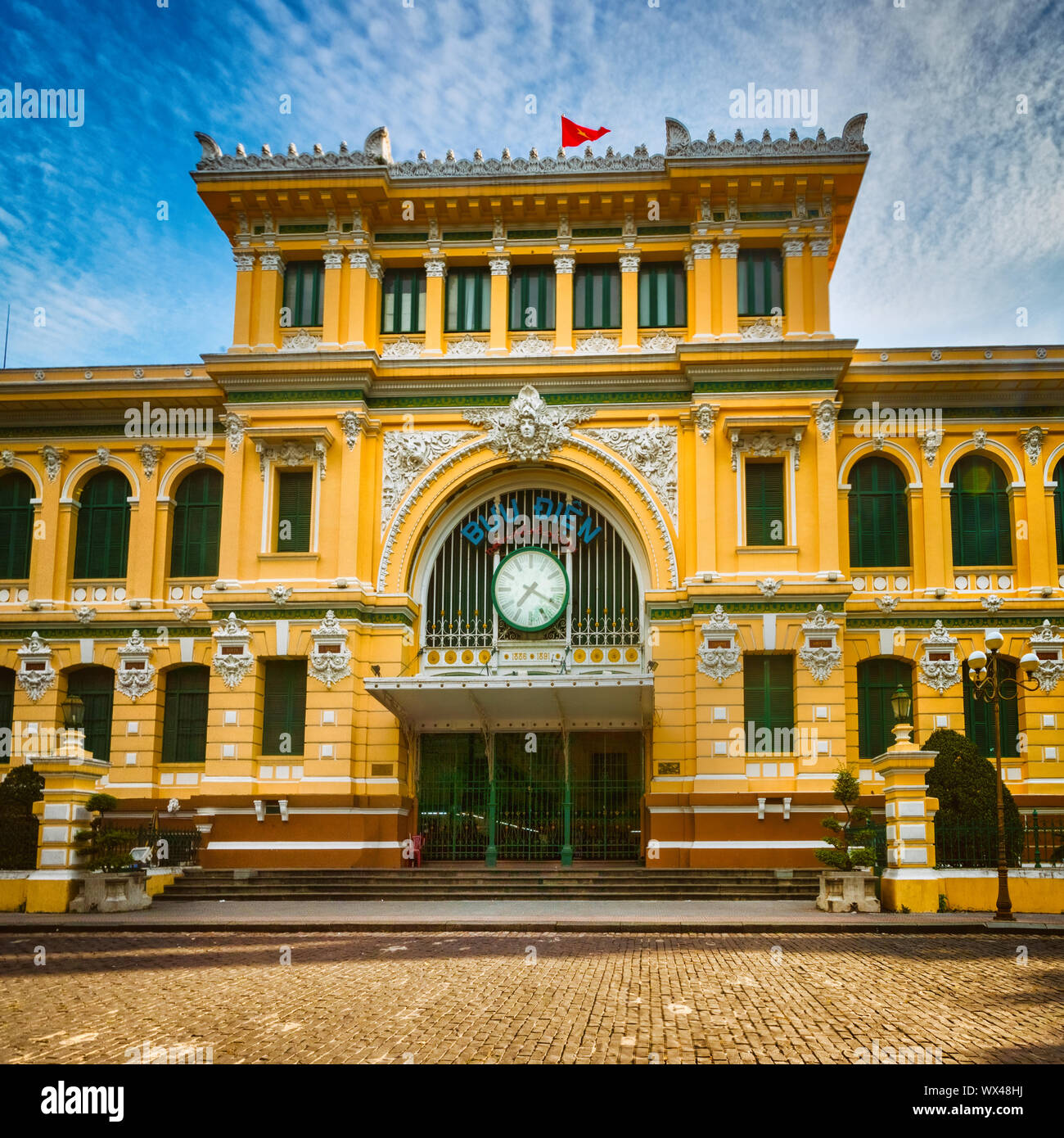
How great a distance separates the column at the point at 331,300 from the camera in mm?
33156

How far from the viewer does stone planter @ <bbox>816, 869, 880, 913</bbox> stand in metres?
23.6

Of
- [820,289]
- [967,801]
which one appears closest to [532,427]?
[820,289]

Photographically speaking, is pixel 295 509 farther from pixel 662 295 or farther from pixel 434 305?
pixel 662 295

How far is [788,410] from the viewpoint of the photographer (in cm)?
3180

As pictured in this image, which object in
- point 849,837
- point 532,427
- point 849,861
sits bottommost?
point 849,861

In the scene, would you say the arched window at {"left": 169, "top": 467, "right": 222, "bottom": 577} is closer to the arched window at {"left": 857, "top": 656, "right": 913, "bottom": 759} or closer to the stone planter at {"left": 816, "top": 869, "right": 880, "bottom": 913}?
the arched window at {"left": 857, "top": 656, "right": 913, "bottom": 759}

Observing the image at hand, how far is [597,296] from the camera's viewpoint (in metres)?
33.9

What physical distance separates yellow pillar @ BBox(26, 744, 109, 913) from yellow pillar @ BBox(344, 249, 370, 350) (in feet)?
43.8

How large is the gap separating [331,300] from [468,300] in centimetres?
367

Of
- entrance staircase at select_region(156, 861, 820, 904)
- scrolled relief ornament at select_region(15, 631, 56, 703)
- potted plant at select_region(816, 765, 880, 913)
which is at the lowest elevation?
entrance staircase at select_region(156, 861, 820, 904)

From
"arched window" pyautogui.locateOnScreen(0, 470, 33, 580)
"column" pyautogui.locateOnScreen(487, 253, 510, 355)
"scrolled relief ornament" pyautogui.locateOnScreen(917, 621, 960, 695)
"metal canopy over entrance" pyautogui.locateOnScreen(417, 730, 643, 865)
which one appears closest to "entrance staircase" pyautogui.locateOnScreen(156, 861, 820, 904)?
"metal canopy over entrance" pyautogui.locateOnScreen(417, 730, 643, 865)

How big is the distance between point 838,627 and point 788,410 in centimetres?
564
